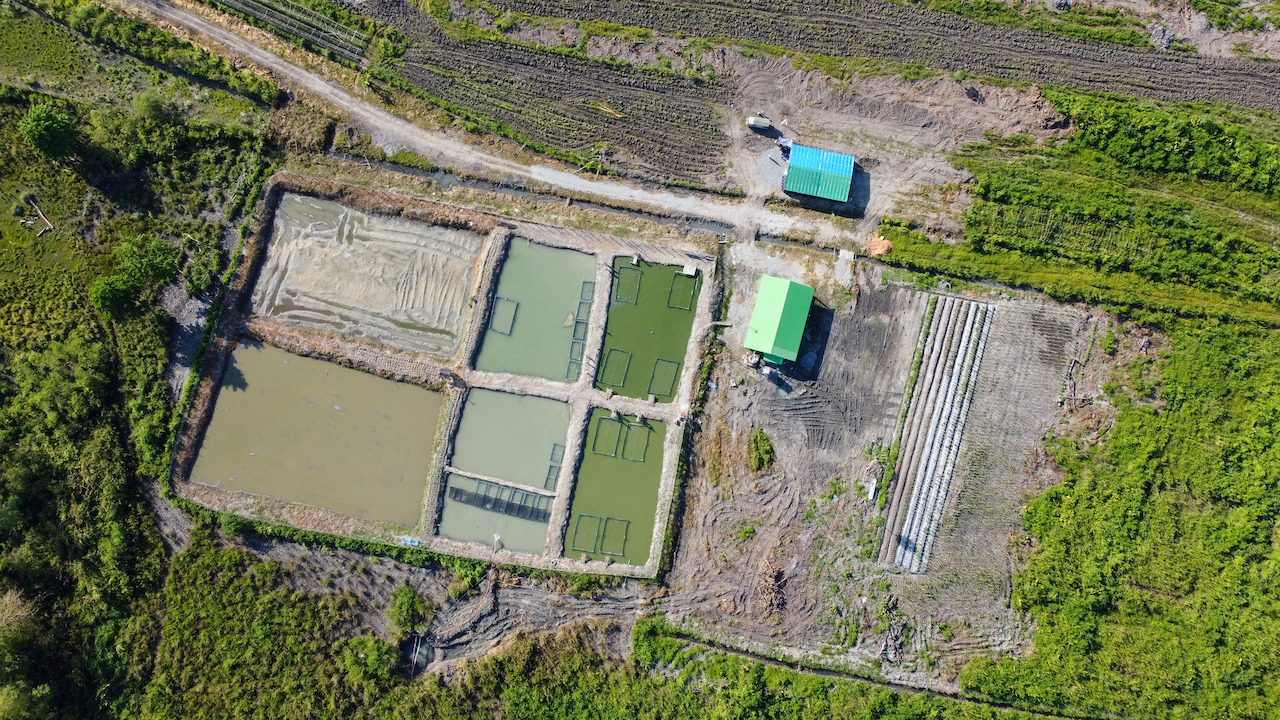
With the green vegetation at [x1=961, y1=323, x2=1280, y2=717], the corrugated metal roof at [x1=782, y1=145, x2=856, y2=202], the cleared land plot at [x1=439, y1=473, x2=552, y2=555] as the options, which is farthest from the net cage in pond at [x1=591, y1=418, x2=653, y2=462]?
the green vegetation at [x1=961, y1=323, x2=1280, y2=717]

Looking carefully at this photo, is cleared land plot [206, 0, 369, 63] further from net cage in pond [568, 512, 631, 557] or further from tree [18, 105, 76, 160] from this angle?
net cage in pond [568, 512, 631, 557]

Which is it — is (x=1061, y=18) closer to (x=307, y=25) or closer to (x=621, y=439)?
(x=621, y=439)

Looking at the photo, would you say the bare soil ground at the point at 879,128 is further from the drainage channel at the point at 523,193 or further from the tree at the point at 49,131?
the tree at the point at 49,131

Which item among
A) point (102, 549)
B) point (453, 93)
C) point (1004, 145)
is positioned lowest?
point (102, 549)

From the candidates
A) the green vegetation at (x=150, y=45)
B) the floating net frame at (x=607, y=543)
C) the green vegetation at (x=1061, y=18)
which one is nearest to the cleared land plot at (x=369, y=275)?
the green vegetation at (x=150, y=45)

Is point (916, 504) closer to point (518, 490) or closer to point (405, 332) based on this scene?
point (518, 490)

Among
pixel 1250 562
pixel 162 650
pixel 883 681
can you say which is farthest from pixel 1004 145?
pixel 162 650

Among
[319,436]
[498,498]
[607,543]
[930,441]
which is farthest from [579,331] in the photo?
[930,441]
